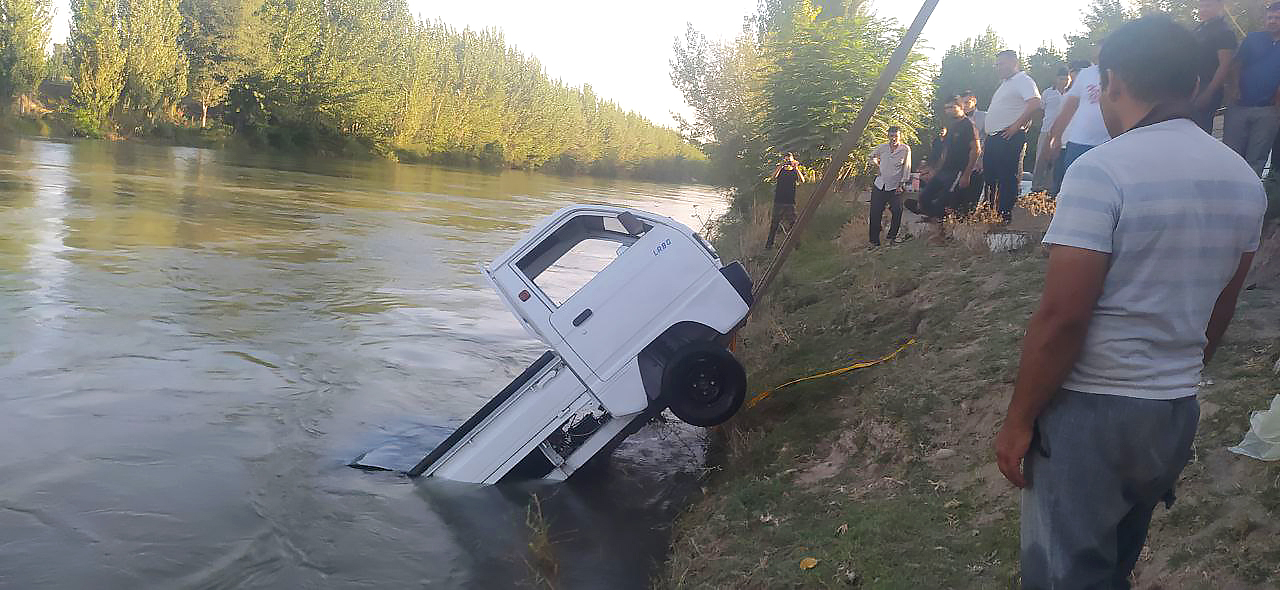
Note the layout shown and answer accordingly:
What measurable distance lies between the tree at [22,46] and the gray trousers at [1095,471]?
2523 inches

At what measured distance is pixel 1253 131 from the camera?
24.7 feet

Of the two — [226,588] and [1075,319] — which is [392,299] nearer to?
[226,588]

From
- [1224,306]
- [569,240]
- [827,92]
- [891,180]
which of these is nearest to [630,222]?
[569,240]

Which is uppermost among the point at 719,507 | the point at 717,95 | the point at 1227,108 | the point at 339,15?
the point at 339,15

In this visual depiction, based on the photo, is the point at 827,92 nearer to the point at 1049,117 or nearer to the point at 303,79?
the point at 1049,117

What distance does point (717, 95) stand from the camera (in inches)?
1636

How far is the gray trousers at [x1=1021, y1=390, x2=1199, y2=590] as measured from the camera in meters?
2.51

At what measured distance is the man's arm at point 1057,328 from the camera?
245 centimetres

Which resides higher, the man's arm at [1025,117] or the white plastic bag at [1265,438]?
the man's arm at [1025,117]

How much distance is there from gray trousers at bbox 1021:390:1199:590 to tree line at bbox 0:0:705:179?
39.4 meters

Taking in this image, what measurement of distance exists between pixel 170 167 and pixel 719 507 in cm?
4009

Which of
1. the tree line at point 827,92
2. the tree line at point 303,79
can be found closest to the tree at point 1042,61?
the tree line at point 303,79

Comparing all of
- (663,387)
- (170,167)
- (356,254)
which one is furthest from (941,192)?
(170,167)

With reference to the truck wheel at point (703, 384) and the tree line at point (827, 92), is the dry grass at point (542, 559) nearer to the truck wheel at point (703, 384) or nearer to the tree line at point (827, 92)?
the truck wheel at point (703, 384)
